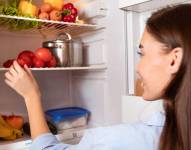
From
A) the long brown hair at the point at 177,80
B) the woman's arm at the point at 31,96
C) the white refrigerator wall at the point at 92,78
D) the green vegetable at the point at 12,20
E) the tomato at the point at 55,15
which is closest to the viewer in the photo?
the long brown hair at the point at 177,80

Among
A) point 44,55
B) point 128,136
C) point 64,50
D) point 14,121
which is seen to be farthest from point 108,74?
point 128,136

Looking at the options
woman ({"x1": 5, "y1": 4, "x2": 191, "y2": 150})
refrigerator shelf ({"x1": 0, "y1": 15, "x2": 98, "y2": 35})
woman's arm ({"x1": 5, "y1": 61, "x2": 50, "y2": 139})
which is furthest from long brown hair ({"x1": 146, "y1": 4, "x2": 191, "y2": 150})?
refrigerator shelf ({"x1": 0, "y1": 15, "x2": 98, "y2": 35})

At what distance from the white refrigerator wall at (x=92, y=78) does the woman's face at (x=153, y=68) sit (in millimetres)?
770

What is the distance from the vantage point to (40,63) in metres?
1.35

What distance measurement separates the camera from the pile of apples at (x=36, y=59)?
4.29 ft

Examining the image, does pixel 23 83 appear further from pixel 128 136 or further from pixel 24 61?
pixel 128 136

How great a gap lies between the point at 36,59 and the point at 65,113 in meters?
0.41

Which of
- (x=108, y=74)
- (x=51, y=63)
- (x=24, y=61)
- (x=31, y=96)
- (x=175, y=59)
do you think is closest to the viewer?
(x=175, y=59)

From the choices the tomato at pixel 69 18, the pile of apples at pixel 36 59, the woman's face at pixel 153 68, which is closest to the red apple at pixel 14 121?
the pile of apples at pixel 36 59

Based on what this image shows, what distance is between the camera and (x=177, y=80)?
0.63 metres

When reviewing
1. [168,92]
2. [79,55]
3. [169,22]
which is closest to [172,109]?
[168,92]

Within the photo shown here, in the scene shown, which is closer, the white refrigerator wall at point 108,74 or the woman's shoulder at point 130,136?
the woman's shoulder at point 130,136

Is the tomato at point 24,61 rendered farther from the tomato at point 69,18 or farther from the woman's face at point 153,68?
the woman's face at point 153,68

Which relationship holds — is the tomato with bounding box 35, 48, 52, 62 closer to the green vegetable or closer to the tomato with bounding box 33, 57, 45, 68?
the tomato with bounding box 33, 57, 45, 68
